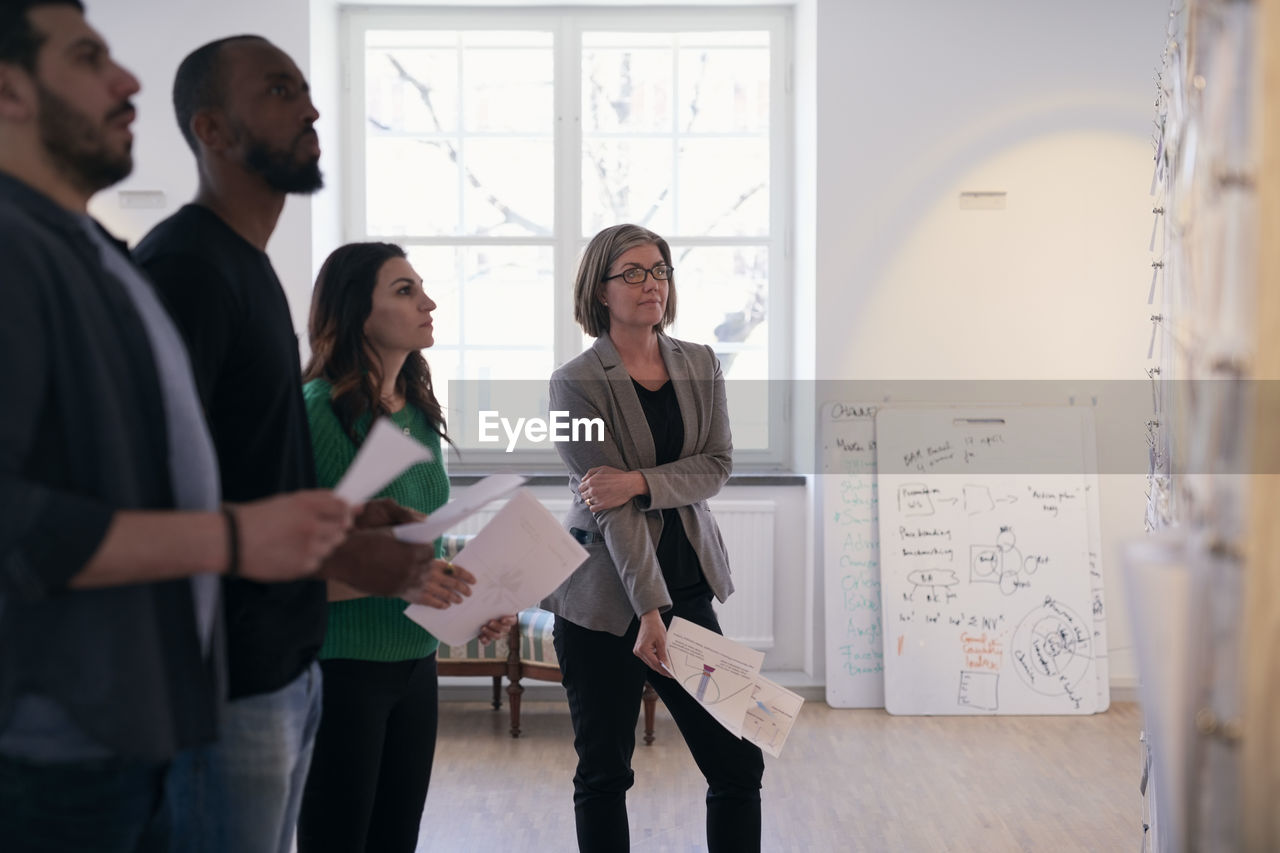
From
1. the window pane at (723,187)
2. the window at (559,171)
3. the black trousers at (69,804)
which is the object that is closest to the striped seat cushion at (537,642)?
the window at (559,171)

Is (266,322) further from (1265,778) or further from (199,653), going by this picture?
(1265,778)

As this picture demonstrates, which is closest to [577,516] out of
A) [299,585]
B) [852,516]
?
[299,585]

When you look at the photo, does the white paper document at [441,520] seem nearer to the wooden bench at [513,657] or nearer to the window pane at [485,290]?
the wooden bench at [513,657]

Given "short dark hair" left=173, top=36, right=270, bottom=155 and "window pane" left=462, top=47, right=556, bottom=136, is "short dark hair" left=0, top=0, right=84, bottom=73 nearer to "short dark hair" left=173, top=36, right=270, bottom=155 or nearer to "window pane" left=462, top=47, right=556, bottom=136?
"short dark hair" left=173, top=36, right=270, bottom=155

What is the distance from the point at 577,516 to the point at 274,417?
98cm

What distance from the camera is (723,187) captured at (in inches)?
181

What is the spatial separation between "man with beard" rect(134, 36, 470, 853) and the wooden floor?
69.7 inches

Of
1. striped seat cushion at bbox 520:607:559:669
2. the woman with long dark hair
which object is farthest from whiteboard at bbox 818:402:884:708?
the woman with long dark hair

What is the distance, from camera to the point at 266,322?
1266mm

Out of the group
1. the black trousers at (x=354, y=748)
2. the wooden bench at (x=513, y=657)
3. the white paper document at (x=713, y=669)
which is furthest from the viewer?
the wooden bench at (x=513, y=657)

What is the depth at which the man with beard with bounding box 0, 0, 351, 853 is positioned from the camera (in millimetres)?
873

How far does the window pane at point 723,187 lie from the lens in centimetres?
457

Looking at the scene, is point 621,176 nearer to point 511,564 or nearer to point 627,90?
point 627,90

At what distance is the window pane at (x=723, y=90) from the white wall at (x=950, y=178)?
1.07 feet
